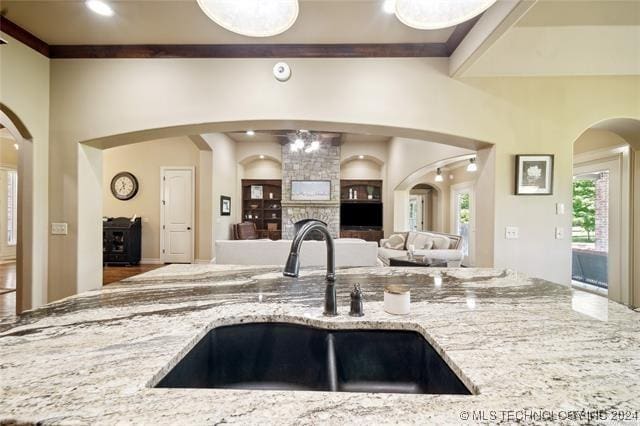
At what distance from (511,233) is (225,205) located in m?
6.24

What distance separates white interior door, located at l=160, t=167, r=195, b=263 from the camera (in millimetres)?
6914

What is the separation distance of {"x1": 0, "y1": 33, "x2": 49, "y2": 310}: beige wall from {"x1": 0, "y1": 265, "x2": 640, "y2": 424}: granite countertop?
2.64 m

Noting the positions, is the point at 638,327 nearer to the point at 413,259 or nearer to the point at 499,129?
the point at 499,129

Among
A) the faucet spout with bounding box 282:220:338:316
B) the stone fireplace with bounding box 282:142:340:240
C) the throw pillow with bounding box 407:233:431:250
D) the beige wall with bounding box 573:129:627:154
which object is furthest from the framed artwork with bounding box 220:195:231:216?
the beige wall with bounding box 573:129:627:154

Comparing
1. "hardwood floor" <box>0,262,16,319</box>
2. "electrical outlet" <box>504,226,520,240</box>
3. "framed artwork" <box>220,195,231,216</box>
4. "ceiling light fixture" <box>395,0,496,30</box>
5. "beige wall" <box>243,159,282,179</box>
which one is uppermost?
"beige wall" <box>243,159,282,179</box>

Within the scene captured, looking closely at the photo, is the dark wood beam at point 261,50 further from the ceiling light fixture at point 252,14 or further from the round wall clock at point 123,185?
the round wall clock at point 123,185

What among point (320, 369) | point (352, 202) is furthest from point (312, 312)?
point (352, 202)

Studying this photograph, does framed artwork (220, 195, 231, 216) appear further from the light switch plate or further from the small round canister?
the small round canister

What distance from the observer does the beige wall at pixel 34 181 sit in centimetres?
A: 299

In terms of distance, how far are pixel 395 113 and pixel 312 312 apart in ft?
8.69

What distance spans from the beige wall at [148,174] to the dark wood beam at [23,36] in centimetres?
382

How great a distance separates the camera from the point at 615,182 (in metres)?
3.97

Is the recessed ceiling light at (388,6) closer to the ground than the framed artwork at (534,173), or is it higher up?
higher up

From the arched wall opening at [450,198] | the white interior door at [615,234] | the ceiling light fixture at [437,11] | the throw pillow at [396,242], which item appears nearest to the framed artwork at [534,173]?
the arched wall opening at [450,198]
